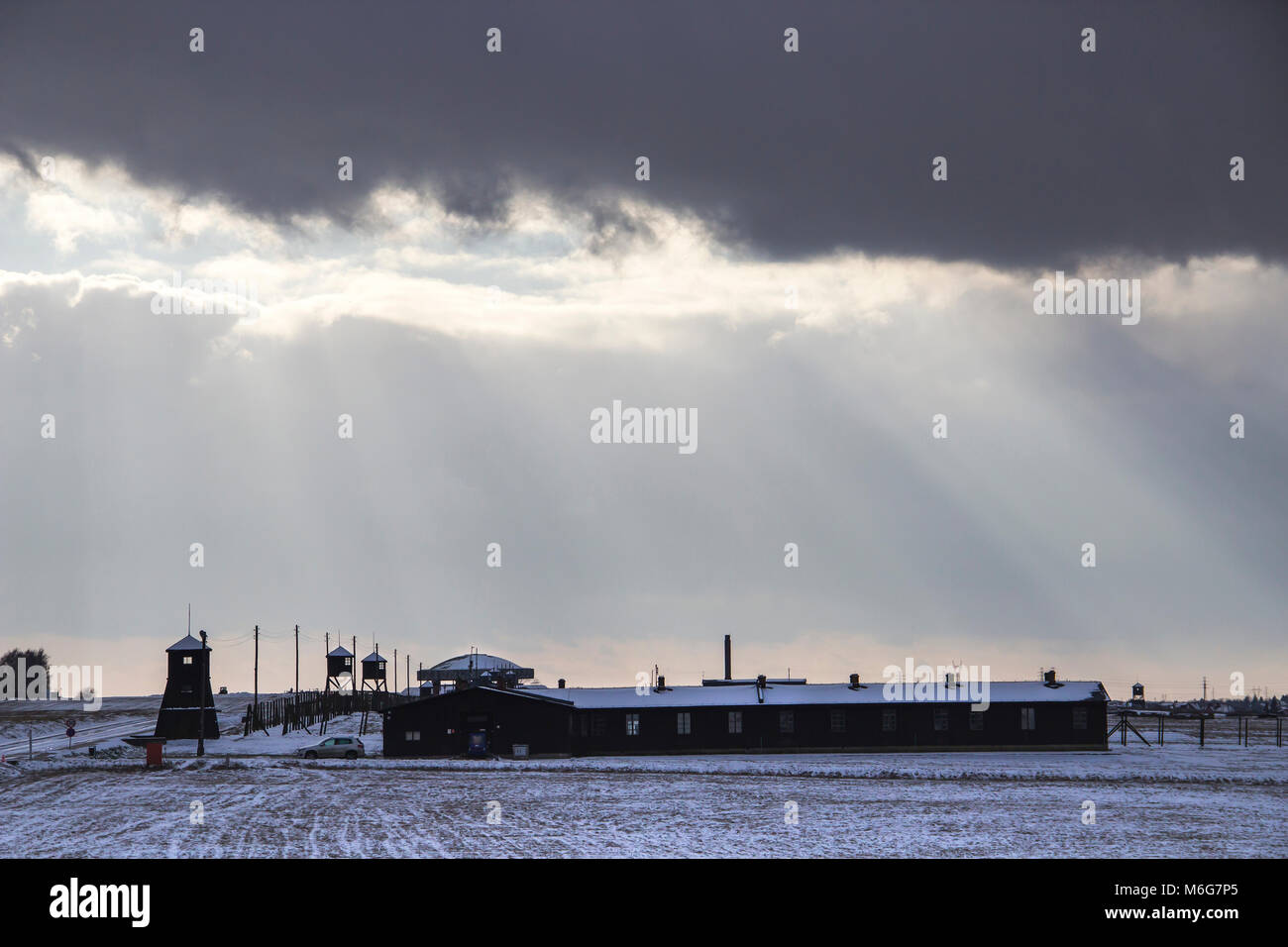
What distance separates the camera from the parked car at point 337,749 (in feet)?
238

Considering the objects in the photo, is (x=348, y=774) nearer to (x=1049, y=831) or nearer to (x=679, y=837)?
(x=679, y=837)

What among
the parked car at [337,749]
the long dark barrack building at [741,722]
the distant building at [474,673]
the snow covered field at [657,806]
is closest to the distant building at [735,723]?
the long dark barrack building at [741,722]

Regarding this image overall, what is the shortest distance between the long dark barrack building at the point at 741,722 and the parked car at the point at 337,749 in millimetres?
2166

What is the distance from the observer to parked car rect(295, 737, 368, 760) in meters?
72.6

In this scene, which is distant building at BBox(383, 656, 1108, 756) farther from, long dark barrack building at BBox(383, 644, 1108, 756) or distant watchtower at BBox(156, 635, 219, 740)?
distant watchtower at BBox(156, 635, 219, 740)

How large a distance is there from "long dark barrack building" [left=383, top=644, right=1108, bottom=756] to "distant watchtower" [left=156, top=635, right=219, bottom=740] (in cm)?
2188

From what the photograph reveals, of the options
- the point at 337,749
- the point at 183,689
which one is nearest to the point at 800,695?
the point at 337,749

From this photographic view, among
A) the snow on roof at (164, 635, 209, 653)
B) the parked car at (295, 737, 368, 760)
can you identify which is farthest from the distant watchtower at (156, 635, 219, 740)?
the parked car at (295, 737, 368, 760)

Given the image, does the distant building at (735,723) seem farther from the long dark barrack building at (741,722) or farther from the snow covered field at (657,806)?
the snow covered field at (657,806)
